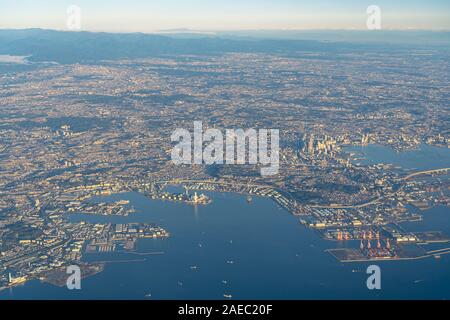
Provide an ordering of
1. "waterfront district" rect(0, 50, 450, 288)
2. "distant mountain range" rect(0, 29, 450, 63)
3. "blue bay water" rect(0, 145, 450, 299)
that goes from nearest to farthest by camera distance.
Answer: "blue bay water" rect(0, 145, 450, 299), "waterfront district" rect(0, 50, 450, 288), "distant mountain range" rect(0, 29, 450, 63)

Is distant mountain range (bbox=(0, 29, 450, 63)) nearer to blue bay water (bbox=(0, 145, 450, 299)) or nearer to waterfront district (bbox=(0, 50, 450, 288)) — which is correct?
waterfront district (bbox=(0, 50, 450, 288))

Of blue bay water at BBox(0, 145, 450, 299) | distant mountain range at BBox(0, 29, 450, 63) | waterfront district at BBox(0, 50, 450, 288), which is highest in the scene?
distant mountain range at BBox(0, 29, 450, 63)

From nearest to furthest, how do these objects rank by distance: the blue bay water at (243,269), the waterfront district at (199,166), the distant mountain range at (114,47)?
the blue bay water at (243,269) → the waterfront district at (199,166) → the distant mountain range at (114,47)

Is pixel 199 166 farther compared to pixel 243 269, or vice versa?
pixel 199 166

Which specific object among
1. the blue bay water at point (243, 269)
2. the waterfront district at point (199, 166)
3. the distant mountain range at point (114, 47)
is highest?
the distant mountain range at point (114, 47)

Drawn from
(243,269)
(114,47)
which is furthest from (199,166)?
(114,47)

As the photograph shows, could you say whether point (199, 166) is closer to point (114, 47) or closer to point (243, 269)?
point (243, 269)

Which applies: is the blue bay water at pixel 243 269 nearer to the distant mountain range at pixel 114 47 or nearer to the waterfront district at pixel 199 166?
the waterfront district at pixel 199 166

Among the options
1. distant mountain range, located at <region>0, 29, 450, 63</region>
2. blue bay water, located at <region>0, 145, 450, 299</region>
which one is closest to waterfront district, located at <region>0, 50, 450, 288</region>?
blue bay water, located at <region>0, 145, 450, 299</region>


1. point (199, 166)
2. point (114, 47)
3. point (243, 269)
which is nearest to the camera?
point (243, 269)

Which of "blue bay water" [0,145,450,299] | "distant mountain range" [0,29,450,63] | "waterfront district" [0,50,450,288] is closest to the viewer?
"blue bay water" [0,145,450,299]

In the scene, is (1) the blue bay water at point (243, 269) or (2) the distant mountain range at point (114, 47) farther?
(2) the distant mountain range at point (114, 47)

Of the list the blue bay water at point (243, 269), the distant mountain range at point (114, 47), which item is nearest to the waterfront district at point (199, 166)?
the blue bay water at point (243, 269)
